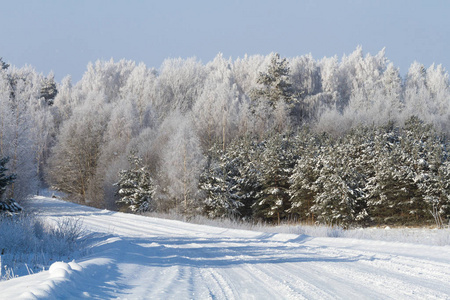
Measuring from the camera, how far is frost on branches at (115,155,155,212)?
38531mm

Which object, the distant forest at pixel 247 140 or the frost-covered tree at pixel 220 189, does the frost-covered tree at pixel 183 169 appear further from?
the frost-covered tree at pixel 220 189

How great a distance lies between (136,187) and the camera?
40750 mm

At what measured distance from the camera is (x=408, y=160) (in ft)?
109

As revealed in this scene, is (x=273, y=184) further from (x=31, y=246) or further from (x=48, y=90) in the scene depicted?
(x=48, y=90)

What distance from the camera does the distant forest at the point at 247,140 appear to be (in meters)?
32.6

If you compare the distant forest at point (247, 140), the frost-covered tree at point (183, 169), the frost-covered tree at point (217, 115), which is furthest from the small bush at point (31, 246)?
the frost-covered tree at point (217, 115)

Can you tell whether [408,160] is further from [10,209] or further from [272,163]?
[10,209]

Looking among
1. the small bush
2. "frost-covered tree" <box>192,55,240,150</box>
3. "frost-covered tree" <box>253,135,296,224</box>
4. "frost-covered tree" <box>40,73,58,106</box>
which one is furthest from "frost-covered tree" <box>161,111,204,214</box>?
"frost-covered tree" <box>40,73,58,106</box>

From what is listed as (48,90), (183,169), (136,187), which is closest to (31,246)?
(183,169)

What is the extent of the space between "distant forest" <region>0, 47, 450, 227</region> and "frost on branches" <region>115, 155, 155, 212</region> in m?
0.16

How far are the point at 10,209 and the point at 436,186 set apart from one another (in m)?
31.7

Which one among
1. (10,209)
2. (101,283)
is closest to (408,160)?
(10,209)

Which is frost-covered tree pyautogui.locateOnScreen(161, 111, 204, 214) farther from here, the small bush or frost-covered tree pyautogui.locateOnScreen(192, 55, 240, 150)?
the small bush

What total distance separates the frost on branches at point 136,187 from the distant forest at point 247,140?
158 millimetres
